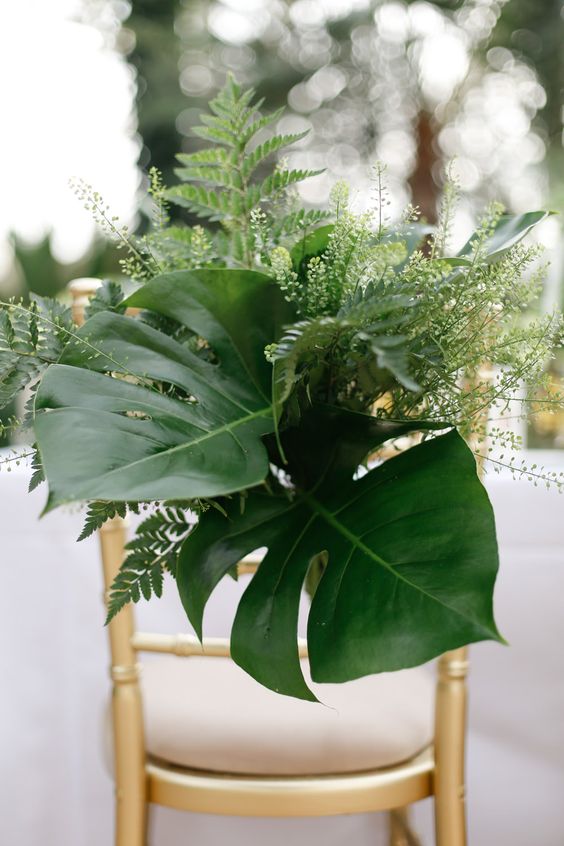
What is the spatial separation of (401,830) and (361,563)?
30.5 inches

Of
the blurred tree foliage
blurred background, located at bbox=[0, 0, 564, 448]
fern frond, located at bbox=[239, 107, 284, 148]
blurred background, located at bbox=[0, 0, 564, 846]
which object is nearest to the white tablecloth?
blurred background, located at bbox=[0, 0, 564, 846]

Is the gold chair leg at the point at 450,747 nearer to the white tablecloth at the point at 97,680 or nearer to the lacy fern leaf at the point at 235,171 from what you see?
the white tablecloth at the point at 97,680

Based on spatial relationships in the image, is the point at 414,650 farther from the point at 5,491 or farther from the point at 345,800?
the point at 5,491

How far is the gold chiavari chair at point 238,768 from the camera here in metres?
0.73

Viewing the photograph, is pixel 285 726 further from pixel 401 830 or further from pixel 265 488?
pixel 401 830

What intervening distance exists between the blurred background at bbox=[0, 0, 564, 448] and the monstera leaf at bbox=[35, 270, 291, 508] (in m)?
3.30

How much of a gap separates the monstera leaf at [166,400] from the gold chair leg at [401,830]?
30.2 inches

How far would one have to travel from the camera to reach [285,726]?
29.8 inches

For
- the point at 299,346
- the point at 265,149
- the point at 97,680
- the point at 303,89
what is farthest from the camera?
the point at 303,89

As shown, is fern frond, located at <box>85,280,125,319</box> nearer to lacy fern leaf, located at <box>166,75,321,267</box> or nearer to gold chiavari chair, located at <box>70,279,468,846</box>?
lacy fern leaf, located at <box>166,75,321,267</box>

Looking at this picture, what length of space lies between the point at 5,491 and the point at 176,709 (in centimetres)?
31

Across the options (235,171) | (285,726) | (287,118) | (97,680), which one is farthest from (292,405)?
(287,118)

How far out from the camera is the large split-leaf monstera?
0.40m

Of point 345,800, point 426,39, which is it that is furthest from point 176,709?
point 426,39
